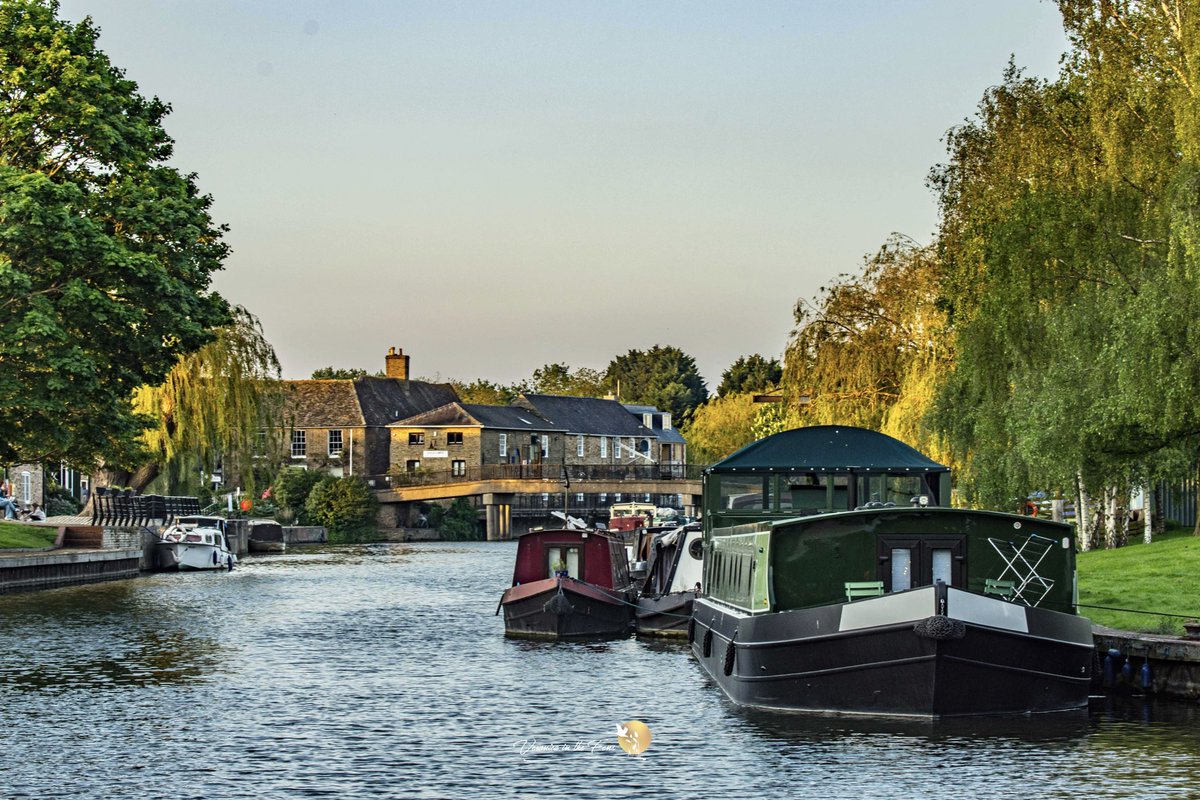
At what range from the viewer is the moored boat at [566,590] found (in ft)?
116

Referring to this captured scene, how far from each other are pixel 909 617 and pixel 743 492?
9928mm

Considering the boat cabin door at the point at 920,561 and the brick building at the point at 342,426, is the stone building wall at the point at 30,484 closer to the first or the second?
the brick building at the point at 342,426

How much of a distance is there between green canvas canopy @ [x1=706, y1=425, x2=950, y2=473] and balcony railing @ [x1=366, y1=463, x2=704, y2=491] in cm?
7222

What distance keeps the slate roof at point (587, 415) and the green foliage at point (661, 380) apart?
40.2 meters

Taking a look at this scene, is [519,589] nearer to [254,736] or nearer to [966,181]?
[254,736]

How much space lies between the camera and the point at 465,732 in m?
22.3

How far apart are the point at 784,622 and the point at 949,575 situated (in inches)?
98.2

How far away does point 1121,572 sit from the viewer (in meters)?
33.2

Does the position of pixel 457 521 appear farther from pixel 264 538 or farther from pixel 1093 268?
pixel 1093 268

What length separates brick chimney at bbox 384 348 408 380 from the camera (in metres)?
128

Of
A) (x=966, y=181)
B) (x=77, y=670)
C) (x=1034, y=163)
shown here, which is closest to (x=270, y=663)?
(x=77, y=670)

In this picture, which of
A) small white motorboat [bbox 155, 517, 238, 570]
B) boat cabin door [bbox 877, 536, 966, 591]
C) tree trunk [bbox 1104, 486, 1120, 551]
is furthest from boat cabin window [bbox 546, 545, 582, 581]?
small white motorboat [bbox 155, 517, 238, 570]

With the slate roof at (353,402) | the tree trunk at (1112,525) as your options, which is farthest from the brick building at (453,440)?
the tree trunk at (1112,525)

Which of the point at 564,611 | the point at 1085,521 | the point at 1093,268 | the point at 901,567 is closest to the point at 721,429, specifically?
the point at 1085,521
